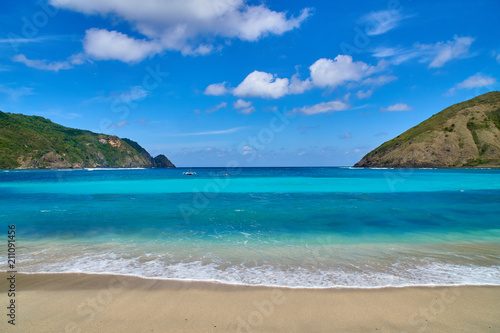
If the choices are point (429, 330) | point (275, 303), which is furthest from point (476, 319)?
point (275, 303)

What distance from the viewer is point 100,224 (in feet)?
46.9

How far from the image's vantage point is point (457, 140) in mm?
137625

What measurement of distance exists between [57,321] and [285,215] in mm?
13685

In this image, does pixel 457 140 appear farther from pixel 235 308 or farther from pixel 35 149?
pixel 35 149

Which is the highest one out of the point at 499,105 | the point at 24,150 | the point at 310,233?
the point at 499,105

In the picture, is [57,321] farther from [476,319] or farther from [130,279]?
[476,319]

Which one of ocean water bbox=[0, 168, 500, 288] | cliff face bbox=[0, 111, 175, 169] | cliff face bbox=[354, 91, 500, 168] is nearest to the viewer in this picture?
ocean water bbox=[0, 168, 500, 288]

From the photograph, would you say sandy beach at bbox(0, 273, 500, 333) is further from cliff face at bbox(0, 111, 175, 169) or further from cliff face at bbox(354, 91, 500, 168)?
cliff face at bbox(0, 111, 175, 169)

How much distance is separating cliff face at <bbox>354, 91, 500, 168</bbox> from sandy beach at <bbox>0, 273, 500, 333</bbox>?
15853 cm

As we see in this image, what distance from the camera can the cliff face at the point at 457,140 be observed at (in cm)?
13025

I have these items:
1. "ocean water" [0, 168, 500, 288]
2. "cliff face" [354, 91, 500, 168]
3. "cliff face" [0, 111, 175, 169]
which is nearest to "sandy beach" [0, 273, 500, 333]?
"ocean water" [0, 168, 500, 288]

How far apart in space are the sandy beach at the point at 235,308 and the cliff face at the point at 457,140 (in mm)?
158528

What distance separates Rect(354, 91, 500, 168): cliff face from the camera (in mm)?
130250

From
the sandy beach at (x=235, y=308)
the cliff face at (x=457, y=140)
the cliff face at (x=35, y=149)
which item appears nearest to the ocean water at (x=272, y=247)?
the sandy beach at (x=235, y=308)
